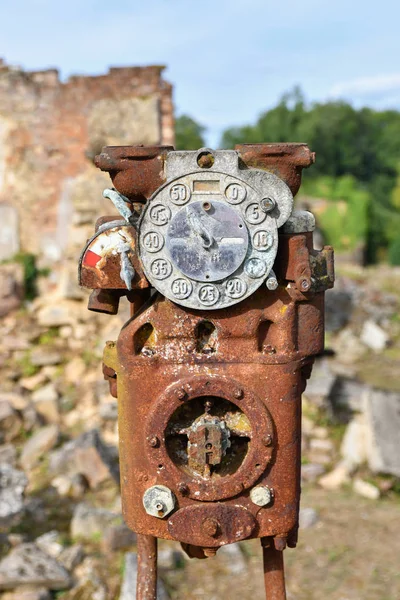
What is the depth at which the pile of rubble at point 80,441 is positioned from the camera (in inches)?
215

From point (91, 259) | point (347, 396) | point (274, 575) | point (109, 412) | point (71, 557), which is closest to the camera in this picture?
point (91, 259)

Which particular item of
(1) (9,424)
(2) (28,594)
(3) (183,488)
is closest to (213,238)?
(3) (183,488)

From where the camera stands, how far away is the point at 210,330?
2.65 metres

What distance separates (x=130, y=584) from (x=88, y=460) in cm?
221

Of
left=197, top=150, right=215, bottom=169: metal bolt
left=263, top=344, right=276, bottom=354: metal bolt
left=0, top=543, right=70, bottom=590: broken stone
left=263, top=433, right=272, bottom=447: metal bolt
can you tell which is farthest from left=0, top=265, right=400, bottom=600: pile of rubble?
left=197, top=150, right=215, bottom=169: metal bolt

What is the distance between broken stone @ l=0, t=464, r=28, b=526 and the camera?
580cm

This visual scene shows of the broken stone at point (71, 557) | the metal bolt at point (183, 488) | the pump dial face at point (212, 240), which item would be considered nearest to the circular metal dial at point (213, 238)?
the pump dial face at point (212, 240)

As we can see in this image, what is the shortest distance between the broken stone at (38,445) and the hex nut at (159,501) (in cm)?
530

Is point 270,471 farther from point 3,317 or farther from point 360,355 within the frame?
point 360,355

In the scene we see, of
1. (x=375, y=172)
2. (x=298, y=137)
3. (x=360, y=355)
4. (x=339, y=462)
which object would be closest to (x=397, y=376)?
(x=360, y=355)

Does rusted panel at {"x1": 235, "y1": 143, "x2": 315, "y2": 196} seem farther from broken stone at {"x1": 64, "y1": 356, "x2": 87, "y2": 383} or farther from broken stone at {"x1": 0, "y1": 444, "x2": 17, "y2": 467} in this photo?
broken stone at {"x1": 64, "y1": 356, "x2": 87, "y2": 383}

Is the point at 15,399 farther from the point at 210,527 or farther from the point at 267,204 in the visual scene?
the point at 267,204

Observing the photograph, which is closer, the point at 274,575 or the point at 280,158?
the point at 280,158

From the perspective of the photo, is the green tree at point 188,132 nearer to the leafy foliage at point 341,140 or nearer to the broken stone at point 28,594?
the leafy foliage at point 341,140
